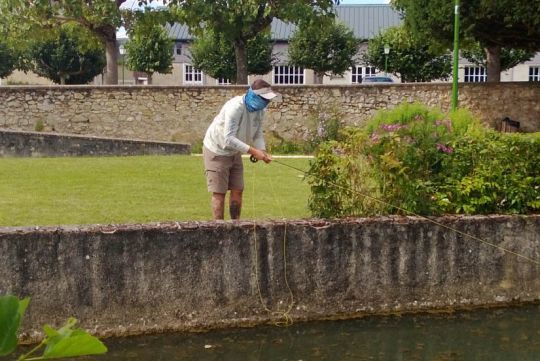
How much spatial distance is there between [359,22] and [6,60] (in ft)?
85.5

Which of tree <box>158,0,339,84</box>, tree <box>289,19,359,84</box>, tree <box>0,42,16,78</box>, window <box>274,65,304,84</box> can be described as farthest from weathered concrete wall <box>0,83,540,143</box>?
window <box>274,65,304,84</box>

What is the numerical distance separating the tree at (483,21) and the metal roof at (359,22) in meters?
32.5

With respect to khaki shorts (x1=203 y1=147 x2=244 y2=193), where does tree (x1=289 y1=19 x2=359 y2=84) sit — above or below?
above

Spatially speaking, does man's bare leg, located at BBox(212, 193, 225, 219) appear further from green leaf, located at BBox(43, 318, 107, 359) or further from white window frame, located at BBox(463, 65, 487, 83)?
white window frame, located at BBox(463, 65, 487, 83)

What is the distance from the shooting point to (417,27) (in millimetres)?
26125

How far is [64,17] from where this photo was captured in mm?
26828

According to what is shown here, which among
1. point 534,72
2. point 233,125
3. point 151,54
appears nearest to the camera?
point 233,125

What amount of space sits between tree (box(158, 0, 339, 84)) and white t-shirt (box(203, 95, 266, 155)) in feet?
66.0

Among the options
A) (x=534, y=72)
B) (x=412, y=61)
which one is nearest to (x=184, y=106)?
(x=412, y=61)

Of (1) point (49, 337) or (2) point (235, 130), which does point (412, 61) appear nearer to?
(2) point (235, 130)

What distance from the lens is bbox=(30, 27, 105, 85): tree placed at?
46.8 meters

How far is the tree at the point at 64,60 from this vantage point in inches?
1844

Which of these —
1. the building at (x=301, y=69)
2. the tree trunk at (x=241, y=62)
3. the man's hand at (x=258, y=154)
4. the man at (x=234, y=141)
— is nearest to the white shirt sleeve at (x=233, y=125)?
the man at (x=234, y=141)

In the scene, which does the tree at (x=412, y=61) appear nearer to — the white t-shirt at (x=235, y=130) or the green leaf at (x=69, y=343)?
the white t-shirt at (x=235, y=130)
